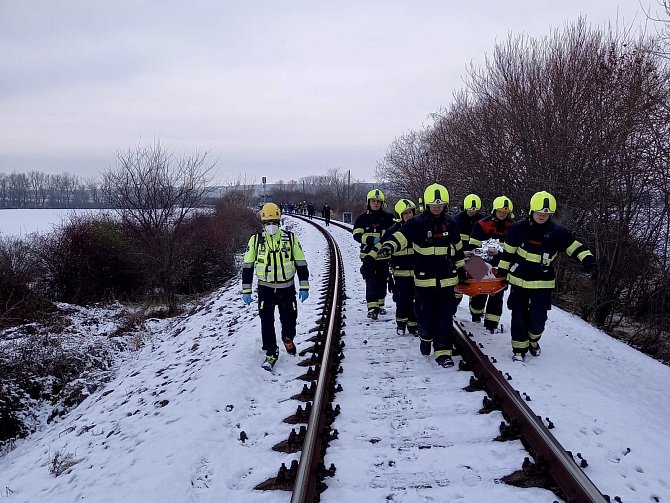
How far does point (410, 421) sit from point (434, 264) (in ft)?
6.76

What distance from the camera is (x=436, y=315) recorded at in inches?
220

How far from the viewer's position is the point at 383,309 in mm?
8141

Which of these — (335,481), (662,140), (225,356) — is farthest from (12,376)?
(662,140)

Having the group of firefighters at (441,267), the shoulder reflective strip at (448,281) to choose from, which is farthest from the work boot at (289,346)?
the shoulder reflective strip at (448,281)

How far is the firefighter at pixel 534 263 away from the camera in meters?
5.25

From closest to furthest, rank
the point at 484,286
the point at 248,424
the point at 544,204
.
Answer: the point at 248,424
the point at 544,204
the point at 484,286

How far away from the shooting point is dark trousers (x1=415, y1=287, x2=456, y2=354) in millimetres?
5383


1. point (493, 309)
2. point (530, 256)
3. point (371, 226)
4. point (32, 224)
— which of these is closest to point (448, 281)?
point (530, 256)

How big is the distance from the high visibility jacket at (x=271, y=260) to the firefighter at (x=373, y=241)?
2.06 meters

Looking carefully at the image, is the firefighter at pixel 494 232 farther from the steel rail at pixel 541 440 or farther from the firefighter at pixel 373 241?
the steel rail at pixel 541 440

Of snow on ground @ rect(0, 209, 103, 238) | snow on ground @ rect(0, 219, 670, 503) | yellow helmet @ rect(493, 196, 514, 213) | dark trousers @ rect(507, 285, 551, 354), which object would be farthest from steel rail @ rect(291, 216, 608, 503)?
snow on ground @ rect(0, 209, 103, 238)

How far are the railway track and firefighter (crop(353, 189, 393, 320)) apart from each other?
5.24ft

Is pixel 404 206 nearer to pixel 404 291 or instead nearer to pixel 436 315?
pixel 404 291

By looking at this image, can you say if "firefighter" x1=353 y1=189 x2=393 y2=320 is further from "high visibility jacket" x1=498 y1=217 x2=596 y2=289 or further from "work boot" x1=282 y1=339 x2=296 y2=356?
"high visibility jacket" x1=498 y1=217 x2=596 y2=289
